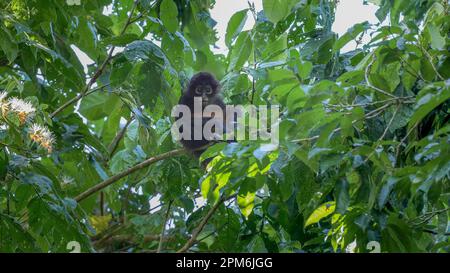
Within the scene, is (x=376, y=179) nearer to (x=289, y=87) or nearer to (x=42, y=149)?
(x=289, y=87)

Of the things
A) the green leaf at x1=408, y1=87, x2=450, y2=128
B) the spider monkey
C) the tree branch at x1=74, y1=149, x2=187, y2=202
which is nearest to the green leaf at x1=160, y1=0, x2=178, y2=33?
the tree branch at x1=74, y1=149, x2=187, y2=202

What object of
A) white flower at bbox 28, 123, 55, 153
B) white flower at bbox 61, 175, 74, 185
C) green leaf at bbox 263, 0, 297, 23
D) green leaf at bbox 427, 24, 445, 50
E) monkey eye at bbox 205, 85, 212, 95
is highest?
green leaf at bbox 263, 0, 297, 23

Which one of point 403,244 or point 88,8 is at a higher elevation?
point 88,8

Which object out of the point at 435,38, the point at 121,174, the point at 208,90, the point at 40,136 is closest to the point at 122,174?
the point at 121,174

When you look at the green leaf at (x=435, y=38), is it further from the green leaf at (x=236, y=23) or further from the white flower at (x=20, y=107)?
the white flower at (x=20, y=107)

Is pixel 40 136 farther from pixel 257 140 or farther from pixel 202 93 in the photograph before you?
pixel 202 93

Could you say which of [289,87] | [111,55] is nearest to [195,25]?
[111,55]

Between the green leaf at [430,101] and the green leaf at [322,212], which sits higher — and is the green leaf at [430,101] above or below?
above

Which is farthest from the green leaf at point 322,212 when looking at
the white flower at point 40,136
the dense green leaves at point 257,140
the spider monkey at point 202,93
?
the spider monkey at point 202,93

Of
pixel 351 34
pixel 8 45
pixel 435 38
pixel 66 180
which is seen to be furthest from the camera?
pixel 66 180

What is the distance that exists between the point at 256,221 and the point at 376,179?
1.13m

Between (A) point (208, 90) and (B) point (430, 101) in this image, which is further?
(A) point (208, 90)

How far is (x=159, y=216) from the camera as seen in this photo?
5766mm

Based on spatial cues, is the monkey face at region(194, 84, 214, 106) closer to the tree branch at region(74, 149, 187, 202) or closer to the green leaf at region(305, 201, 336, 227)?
the tree branch at region(74, 149, 187, 202)
